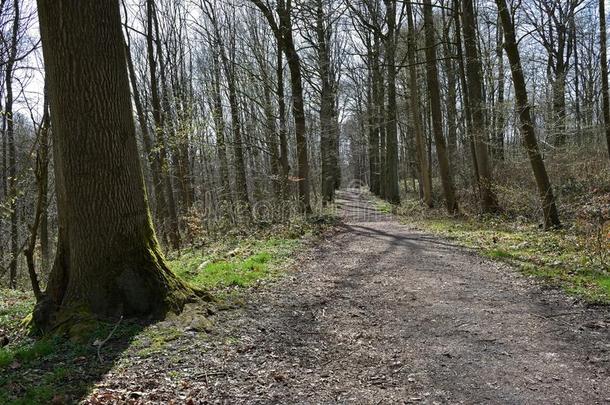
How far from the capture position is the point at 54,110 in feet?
17.8

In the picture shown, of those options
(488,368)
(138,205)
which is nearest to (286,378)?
(488,368)

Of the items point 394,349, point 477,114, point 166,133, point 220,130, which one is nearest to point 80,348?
point 394,349

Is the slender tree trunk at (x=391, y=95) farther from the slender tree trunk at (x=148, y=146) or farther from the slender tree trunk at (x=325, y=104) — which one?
the slender tree trunk at (x=148, y=146)

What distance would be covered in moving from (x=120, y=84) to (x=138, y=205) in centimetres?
145

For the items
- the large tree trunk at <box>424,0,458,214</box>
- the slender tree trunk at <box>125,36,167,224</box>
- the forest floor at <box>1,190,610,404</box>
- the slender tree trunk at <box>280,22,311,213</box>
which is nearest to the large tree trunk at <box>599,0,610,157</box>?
the large tree trunk at <box>424,0,458,214</box>

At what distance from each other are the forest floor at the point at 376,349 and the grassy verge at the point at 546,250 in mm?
420

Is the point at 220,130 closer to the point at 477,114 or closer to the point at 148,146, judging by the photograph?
the point at 148,146

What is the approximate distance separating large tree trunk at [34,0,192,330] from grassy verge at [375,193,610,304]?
563 cm

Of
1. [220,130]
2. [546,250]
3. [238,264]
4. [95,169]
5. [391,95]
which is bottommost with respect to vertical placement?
[546,250]

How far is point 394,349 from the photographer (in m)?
4.94

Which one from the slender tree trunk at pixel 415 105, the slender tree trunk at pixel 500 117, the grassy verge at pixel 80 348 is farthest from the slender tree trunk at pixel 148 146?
the slender tree trunk at pixel 500 117

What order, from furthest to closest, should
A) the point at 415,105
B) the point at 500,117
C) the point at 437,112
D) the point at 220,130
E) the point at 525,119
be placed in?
the point at 415,105 < the point at 500,117 < the point at 220,130 < the point at 437,112 < the point at 525,119

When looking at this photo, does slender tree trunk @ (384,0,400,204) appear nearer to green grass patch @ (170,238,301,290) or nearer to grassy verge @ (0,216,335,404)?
green grass patch @ (170,238,301,290)

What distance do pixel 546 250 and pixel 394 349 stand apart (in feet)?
19.2
